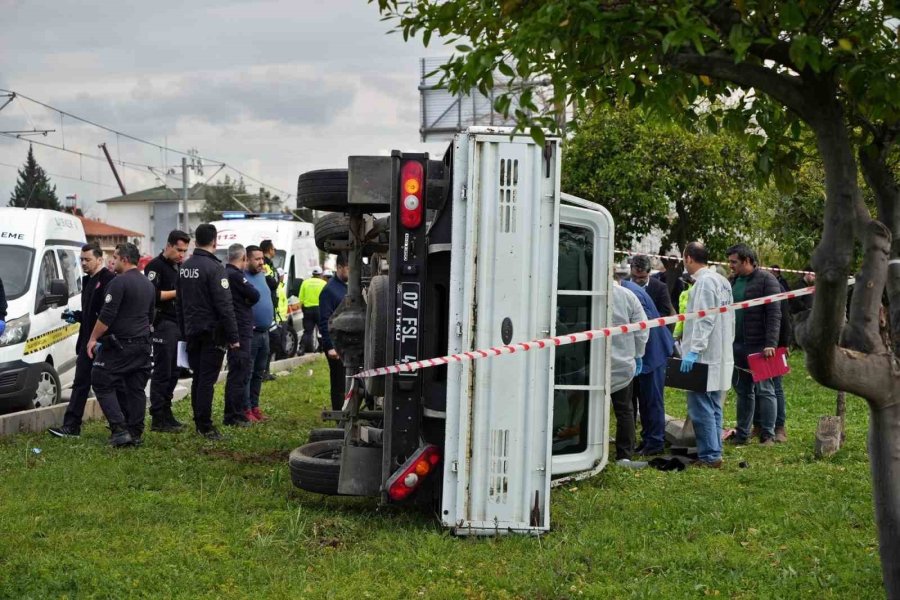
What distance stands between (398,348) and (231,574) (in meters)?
1.74

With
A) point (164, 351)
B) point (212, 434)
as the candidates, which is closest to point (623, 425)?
point (212, 434)

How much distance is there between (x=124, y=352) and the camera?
392 inches

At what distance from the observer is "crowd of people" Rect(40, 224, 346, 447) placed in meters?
9.96

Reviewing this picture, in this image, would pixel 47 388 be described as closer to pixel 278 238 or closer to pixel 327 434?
pixel 327 434

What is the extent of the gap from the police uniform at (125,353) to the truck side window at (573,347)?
420 cm

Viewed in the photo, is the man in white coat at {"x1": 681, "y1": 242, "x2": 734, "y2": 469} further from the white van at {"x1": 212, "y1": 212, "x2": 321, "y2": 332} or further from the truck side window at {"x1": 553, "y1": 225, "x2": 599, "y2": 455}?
the white van at {"x1": 212, "y1": 212, "x2": 321, "y2": 332}

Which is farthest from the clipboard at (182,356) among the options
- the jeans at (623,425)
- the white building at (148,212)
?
the white building at (148,212)

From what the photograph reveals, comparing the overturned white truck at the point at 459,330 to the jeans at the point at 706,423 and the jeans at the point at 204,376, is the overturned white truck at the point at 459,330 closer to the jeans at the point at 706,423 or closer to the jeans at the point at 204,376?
the jeans at the point at 706,423

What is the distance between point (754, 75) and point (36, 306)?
10509 millimetres

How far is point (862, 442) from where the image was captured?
10.0 m

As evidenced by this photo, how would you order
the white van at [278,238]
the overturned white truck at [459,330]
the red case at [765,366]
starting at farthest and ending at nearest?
the white van at [278,238]
the red case at [765,366]
the overturned white truck at [459,330]

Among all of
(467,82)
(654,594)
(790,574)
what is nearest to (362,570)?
(654,594)

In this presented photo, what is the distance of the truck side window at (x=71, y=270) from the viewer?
13.8 m

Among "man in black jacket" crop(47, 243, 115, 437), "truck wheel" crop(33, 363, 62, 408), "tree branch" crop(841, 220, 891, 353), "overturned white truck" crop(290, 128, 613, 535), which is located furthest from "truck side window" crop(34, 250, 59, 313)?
"tree branch" crop(841, 220, 891, 353)
